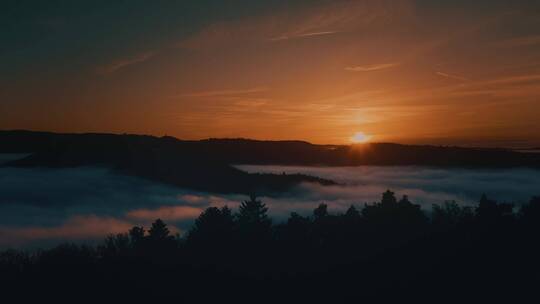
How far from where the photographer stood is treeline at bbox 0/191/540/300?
4800 cm

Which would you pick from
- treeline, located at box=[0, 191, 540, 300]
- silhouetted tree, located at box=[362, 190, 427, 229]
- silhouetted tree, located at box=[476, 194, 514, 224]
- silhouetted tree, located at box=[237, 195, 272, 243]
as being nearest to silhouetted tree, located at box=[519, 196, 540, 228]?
treeline, located at box=[0, 191, 540, 300]

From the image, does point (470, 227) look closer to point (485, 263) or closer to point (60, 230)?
point (485, 263)

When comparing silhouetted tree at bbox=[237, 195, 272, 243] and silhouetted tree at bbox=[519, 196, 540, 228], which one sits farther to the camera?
silhouetted tree at bbox=[237, 195, 272, 243]

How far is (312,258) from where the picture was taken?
181 ft

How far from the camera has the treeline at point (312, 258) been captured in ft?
157

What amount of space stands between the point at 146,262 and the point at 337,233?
23932mm

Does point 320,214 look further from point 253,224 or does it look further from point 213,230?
point 213,230

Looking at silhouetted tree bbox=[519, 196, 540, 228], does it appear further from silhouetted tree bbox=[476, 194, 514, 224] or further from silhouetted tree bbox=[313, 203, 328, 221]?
silhouetted tree bbox=[313, 203, 328, 221]

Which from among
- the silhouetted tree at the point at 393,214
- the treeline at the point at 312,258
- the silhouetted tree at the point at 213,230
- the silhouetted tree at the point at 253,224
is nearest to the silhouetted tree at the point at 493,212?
the treeline at the point at 312,258

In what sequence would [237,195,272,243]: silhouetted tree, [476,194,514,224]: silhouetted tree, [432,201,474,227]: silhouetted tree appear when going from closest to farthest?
[476,194,514,224]: silhouetted tree
[237,195,272,243]: silhouetted tree
[432,201,474,227]: silhouetted tree

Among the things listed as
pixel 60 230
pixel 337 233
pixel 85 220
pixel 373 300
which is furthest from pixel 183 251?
pixel 85 220

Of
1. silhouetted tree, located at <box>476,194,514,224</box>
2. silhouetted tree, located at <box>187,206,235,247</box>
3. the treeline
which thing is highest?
silhouetted tree, located at <box>476,194,514,224</box>

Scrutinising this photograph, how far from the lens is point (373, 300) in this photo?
46.0 metres

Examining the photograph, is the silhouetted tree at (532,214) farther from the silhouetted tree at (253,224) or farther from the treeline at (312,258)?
the silhouetted tree at (253,224)
